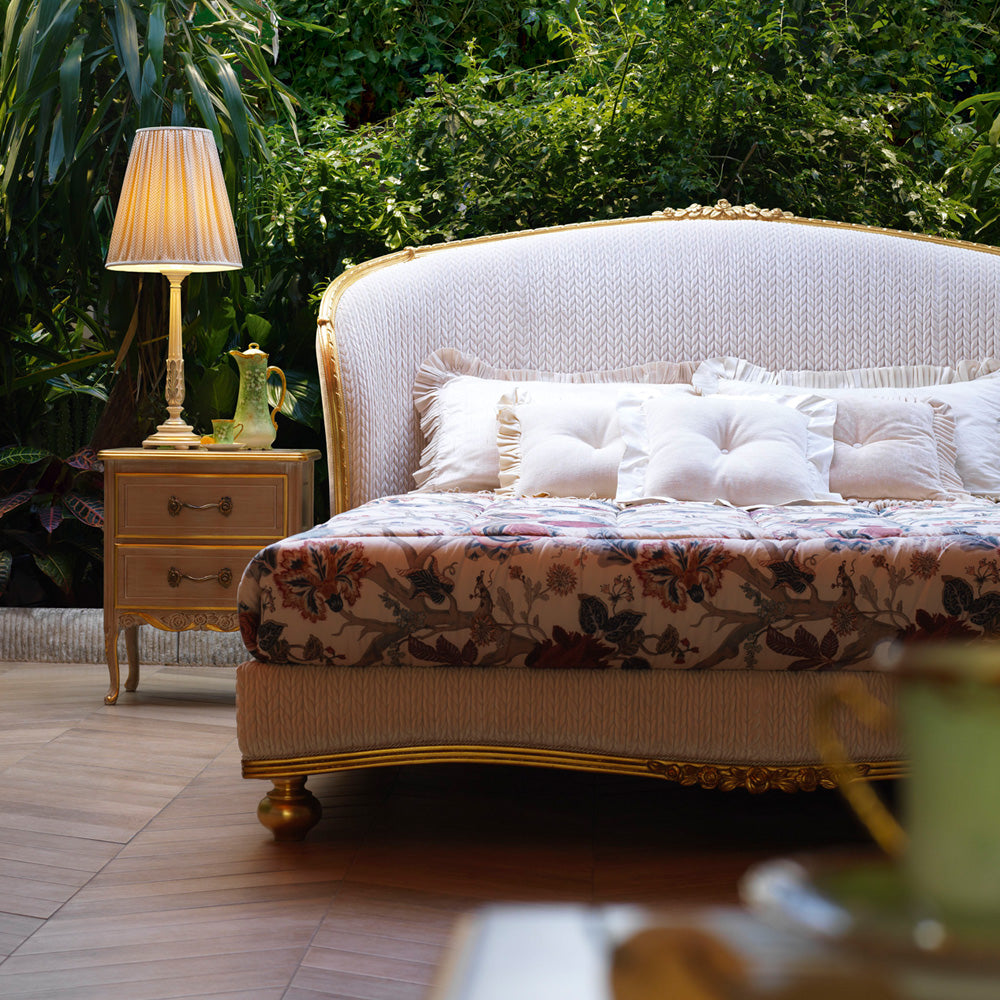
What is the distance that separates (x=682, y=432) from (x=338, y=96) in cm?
201

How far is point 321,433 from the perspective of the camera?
3.03 m

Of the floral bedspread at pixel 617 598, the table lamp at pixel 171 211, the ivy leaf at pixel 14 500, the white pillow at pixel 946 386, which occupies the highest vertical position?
the table lamp at pixel 171 211

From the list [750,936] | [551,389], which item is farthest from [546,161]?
[750,936]

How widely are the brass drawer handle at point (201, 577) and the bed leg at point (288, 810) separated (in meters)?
0.81

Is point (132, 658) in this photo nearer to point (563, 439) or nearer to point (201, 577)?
point (201, 577)

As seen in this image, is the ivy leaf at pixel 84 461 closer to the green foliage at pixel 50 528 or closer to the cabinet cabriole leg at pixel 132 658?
the green foliage at pixel 50 528

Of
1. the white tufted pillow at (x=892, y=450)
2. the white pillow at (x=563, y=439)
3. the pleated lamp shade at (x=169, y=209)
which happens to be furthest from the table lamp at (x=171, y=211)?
the white tufted pillow at (x=892, y=450)

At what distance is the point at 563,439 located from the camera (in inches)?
89.2

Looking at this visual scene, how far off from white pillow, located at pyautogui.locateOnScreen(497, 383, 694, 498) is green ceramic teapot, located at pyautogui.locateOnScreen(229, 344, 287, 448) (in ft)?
1.86

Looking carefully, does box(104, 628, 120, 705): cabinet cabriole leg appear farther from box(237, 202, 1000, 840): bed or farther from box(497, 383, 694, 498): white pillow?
box(497, 383, 694, 498): white pillow

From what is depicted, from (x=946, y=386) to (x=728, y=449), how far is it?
0.55 m

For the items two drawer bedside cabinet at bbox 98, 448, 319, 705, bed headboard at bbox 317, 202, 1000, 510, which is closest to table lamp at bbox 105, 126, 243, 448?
two drawer bedside cabinet at bbox 98, 448, 319, 705

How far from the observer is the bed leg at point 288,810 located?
1.62 m

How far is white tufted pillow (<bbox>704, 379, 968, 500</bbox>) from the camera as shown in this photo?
2.20 metres
